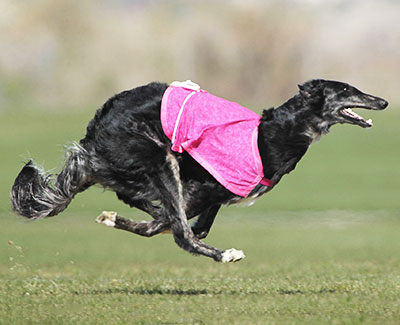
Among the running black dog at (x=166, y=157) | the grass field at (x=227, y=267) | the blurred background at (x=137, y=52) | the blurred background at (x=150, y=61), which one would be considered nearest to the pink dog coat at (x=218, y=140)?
the running black dog at (x=166, y=157)

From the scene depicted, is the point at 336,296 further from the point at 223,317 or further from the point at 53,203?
the point at 53,203

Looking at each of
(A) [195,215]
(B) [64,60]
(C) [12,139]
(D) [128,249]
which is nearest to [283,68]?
(B) [64,60]

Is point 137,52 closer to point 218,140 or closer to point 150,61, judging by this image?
point 150,61

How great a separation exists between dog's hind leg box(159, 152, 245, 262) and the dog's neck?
66cm

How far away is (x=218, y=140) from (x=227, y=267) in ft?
8.08

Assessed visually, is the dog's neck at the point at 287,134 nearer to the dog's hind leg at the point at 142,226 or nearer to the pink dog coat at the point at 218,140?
the pink dog coat at the point at 218,140

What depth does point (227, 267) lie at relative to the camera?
8.20 m

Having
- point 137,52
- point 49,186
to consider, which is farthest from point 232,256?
point 137,52

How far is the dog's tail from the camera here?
6.27m

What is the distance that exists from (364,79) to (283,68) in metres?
9.49

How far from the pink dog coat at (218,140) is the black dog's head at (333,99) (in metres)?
0.47

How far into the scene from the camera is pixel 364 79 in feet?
138

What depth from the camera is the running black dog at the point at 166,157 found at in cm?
607

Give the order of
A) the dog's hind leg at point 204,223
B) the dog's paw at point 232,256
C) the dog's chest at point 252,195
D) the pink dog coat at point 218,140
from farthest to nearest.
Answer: the dog's hind leg at point 204,223 → the dog's chest at point 252,195 → the pink dog coat at point 218,140 → the dog's paw at point 232,256
